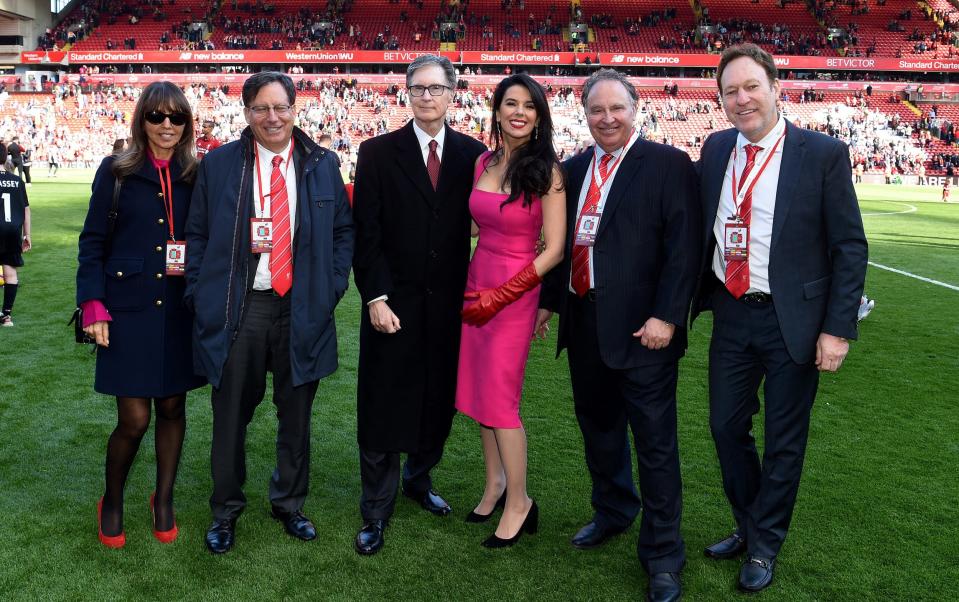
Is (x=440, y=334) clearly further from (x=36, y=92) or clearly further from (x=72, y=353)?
(x=36, y=92)

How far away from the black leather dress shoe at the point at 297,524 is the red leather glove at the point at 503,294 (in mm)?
1205

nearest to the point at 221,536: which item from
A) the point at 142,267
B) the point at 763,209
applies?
the point at 142,267

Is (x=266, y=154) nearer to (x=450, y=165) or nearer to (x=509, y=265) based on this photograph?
(x=450, y=165)

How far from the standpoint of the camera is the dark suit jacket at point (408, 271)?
11.0 feet

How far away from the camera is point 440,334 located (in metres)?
3.48

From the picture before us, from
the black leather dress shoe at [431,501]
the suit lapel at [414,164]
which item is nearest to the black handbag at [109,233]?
the suit lapel at [414,164]

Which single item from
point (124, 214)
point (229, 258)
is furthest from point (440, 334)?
point (124, 214)

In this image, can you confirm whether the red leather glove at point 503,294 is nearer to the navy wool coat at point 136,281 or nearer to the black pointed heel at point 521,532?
the black pointed heel at point 521,532

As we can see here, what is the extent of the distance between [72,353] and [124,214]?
4.14m

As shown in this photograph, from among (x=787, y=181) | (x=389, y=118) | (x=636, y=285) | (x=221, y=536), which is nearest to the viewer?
(x=787, y=181)

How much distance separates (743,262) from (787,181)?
0.33m

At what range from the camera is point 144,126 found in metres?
3.13

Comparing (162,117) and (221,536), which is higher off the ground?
(162,117)

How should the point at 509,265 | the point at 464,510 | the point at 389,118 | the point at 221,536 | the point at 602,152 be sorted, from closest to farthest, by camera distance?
the point at 602,152
the point at 509,265
the point at 221,536
the point at 464,510
the point at 389,118
